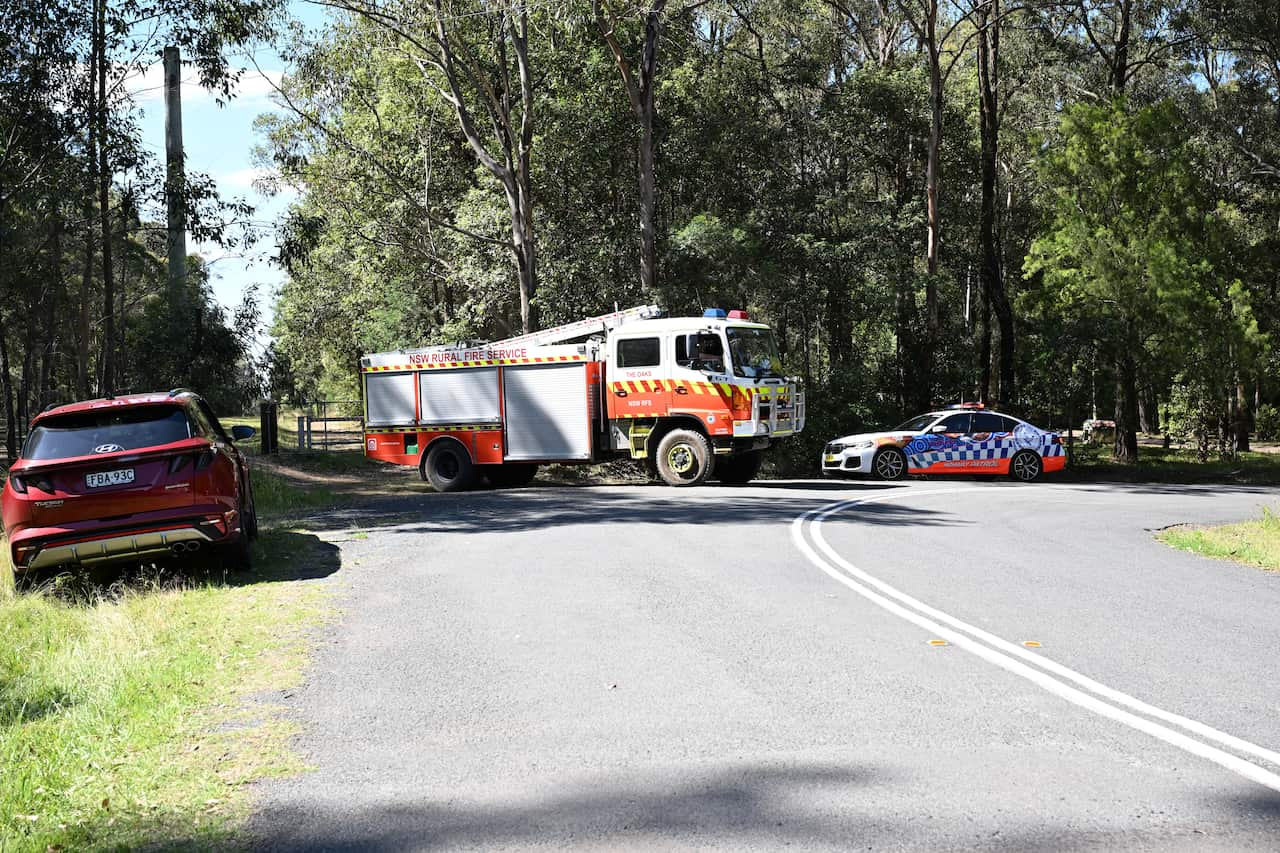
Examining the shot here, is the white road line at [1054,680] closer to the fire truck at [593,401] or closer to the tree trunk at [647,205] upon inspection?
the fire truck at [593,401]

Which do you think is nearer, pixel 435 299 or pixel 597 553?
pixel 597 553

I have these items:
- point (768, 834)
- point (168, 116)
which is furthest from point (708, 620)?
point (168, 116)

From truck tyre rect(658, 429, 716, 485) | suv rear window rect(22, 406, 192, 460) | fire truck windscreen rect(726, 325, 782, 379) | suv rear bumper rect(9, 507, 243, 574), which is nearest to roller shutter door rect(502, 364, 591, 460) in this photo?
truck tyre rect(658, 429, 716, 485)

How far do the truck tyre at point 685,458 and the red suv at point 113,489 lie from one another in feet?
36.4

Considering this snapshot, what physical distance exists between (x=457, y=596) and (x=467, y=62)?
72.8 ft

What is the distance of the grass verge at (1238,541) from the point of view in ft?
38.4

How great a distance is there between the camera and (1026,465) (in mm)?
23906

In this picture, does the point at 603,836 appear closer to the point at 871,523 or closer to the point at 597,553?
the point at 597,553

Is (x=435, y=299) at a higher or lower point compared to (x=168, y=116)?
lower

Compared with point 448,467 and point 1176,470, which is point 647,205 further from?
point 1176,470

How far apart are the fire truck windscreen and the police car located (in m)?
3.76

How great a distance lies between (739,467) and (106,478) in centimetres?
1344

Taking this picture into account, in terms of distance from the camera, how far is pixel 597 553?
38.8ft

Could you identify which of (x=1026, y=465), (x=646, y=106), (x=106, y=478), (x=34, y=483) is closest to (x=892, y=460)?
(x=1026, y=465)
